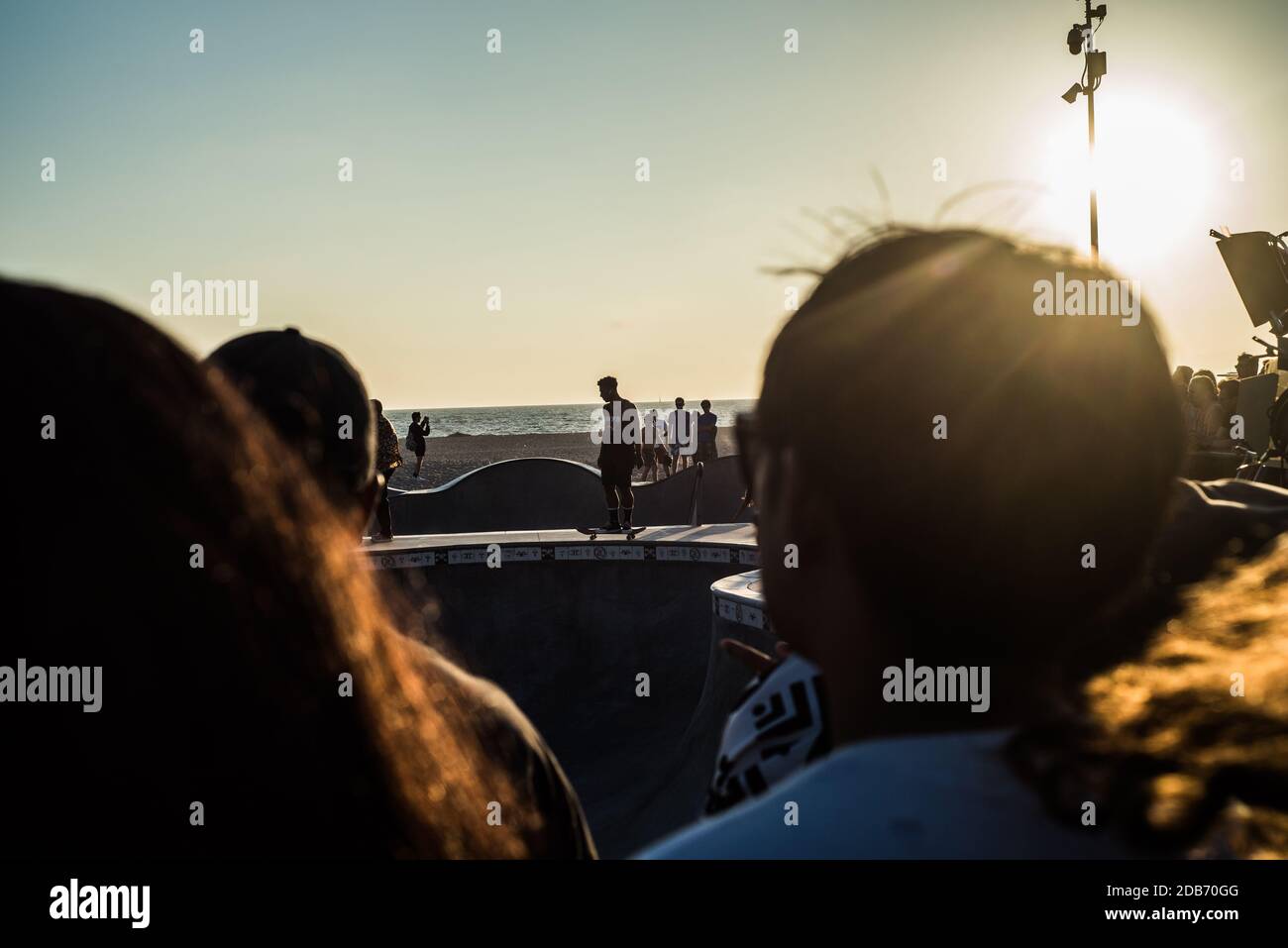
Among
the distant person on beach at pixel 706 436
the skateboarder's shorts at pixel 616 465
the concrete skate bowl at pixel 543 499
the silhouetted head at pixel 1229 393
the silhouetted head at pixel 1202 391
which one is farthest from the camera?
the distant person on beach at pixel 706 436

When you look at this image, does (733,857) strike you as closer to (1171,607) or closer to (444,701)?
(444,701)

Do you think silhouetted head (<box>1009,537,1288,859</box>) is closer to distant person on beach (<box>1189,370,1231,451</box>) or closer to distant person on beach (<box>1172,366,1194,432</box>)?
distant person on beach (<box>1172,366,1194,432</box>)

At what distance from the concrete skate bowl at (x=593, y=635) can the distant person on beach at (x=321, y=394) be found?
25.6 ft

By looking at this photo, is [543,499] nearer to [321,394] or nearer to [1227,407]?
[1227,407]

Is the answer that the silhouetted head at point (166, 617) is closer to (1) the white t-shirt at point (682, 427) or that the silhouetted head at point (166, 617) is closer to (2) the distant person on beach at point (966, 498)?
(2) the distant person on beach at point (966, 498)

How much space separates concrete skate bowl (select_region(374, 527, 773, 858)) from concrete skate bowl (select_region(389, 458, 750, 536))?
605 centimetres

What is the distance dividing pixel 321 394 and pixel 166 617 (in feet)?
4.74

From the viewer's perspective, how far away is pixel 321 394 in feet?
7.47

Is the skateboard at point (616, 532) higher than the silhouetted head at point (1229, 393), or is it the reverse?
the silhouetted head at point (1229, 393)

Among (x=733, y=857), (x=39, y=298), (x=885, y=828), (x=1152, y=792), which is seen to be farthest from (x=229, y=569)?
(x=1152, y=792)

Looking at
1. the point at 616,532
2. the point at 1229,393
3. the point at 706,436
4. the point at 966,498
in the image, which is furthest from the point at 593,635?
the point at 966,498

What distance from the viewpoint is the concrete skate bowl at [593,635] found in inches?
421

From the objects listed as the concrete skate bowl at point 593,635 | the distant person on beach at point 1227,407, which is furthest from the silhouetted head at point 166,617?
the distant person on beach at point 1227,407

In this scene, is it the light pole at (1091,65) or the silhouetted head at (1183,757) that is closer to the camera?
the silhouetted head at (1183,757)
